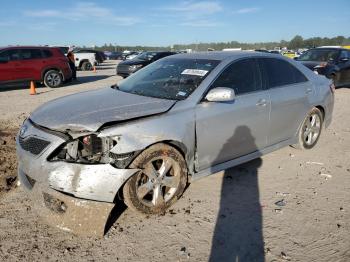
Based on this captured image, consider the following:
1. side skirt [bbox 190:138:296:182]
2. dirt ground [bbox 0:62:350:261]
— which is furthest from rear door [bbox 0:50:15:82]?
side skirt [bbox 190:138:296:182]

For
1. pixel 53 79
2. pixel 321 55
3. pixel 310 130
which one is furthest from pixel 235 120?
pixel 53 79

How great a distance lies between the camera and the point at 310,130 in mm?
5625

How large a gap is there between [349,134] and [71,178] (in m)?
5.94

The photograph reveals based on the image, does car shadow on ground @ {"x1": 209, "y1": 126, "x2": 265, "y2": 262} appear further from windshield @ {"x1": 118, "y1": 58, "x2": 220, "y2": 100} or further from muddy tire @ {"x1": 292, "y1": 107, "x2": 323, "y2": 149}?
muddy tire @ {"x1": 292, "y1": 107, "x2": 323, "y2": 149}

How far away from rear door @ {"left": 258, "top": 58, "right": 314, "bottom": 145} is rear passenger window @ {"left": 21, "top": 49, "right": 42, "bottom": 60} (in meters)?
11.5

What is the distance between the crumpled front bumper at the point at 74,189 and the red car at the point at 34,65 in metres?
11.3

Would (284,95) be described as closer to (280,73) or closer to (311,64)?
(280,73)

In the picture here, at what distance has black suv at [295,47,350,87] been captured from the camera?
1252cm

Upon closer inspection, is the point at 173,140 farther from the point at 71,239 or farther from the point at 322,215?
the point at 322,215

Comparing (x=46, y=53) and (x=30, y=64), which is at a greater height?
(x=46, y=53)

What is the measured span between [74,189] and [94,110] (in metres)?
0.85

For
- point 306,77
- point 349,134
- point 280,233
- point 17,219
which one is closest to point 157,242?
point 280,233

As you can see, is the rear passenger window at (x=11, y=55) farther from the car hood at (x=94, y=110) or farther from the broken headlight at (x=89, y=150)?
the broken headlight at (x=89, y=150)

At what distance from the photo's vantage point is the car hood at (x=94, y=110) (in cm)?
316
